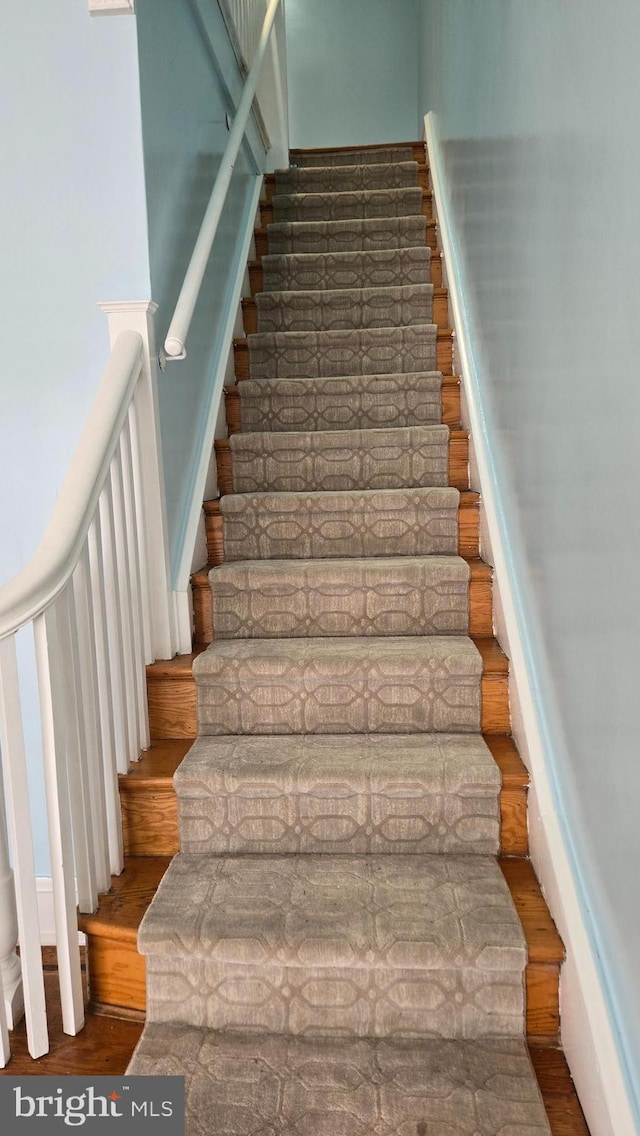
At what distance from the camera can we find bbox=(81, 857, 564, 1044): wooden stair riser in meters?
1.24

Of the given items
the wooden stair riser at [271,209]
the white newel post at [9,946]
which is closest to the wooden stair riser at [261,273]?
the wooden stair riser at [271,209]

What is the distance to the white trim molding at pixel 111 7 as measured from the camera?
1.58 meters

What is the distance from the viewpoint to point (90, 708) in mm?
1353

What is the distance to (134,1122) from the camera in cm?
109

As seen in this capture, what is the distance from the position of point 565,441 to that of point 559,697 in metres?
0.45

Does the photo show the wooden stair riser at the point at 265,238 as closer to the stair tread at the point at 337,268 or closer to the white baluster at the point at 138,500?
the stair tread at the point at 337,268

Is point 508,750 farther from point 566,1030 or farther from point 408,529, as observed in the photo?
point 408,529

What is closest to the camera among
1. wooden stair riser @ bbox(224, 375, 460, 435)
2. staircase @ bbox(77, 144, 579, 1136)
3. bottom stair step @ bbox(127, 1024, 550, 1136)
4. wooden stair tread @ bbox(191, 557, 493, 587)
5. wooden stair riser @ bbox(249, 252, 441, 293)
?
bottom stair step @ bbox(127, 1024, 550, 1136)

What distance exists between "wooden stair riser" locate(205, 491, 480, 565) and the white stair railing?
0.45 m

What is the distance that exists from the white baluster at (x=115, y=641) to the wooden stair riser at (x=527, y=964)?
0.28 meters

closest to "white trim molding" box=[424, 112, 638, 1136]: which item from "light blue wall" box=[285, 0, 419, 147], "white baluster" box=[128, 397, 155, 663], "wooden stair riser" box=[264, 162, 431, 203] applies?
"white baluster" box=[128, 397, 155, 663]

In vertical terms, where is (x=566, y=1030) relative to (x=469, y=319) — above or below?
below

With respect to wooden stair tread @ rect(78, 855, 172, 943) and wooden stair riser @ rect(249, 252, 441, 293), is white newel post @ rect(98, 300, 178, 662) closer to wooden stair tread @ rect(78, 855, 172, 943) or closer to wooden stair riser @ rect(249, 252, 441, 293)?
wooden stair tread @ rect(78, 855, 172, 943)

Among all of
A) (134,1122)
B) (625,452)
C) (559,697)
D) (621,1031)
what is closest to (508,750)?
(559,697)
